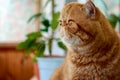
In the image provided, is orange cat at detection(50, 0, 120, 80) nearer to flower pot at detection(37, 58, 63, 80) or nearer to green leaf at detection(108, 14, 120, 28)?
flower pot at detection(37, 58, 63, 80)

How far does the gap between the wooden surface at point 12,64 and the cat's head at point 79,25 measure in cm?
219

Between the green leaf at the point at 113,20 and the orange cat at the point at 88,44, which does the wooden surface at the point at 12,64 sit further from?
the orange cat at the point at 88,44

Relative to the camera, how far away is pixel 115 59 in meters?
0.66

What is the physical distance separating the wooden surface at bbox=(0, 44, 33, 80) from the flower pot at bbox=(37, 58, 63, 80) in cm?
167

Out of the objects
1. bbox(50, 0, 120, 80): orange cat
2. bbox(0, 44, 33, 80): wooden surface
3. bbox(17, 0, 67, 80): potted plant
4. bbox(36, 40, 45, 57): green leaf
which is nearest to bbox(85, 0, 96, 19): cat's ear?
bbox(50, 0, 120, 80): orange cat

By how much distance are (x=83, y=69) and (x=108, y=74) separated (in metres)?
0.06

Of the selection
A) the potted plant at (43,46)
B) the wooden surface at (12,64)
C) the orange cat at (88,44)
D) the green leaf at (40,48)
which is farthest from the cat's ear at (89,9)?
the wooden surface at (12,64)

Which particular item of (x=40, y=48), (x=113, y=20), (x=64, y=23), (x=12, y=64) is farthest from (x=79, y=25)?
(x=12, y=64)

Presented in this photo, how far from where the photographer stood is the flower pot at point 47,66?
108 centimetres

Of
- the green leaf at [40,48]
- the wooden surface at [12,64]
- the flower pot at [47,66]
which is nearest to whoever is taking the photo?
the flower pot at [47,66]

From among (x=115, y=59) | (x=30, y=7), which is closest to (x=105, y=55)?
(x=115, y=59)

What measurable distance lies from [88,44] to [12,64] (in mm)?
2250

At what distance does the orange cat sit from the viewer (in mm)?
604

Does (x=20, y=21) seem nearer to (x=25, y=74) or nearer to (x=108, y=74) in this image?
(x=25, y=74)
